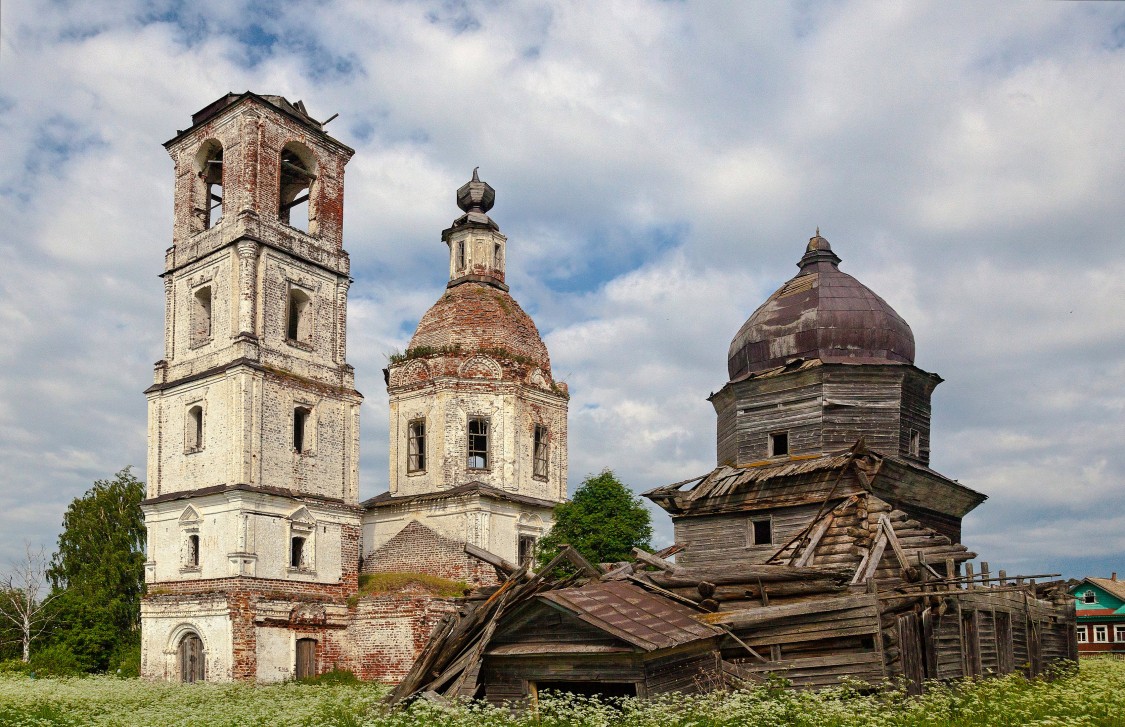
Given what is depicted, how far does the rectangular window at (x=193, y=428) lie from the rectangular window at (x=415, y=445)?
24.5 ft

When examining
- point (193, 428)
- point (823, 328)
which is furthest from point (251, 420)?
point (823, 328)

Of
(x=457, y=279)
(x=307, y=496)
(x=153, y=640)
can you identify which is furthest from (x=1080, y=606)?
(x=153, y=640)

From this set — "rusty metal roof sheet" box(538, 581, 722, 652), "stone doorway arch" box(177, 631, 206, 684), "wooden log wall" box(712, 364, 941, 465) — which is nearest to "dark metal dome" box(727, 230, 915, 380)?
"wooden log wall" box(712, 364, 941, 465)

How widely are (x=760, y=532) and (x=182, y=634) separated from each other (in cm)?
1580

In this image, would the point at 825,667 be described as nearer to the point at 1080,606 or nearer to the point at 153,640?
the point at 153,640

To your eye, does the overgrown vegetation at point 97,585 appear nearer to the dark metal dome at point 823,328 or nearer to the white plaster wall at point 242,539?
the white plaster wall at point 242,539

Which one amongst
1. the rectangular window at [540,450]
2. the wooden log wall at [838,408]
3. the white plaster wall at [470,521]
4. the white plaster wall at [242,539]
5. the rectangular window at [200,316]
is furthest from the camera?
the rectangular window at [540,450]

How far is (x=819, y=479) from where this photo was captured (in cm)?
2052

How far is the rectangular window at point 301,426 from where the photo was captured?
2912cm

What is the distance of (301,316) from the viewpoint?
30.2 m

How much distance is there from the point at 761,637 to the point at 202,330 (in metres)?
20.1

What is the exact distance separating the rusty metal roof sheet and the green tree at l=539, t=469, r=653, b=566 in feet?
38.5

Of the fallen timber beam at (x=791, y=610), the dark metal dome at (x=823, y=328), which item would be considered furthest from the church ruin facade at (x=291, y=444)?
the fallen timber beam at (x=791, y=610)

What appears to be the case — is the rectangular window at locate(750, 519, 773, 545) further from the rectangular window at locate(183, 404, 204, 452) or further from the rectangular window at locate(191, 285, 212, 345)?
the rectangular window at locate(191, 285, 212, 345)
